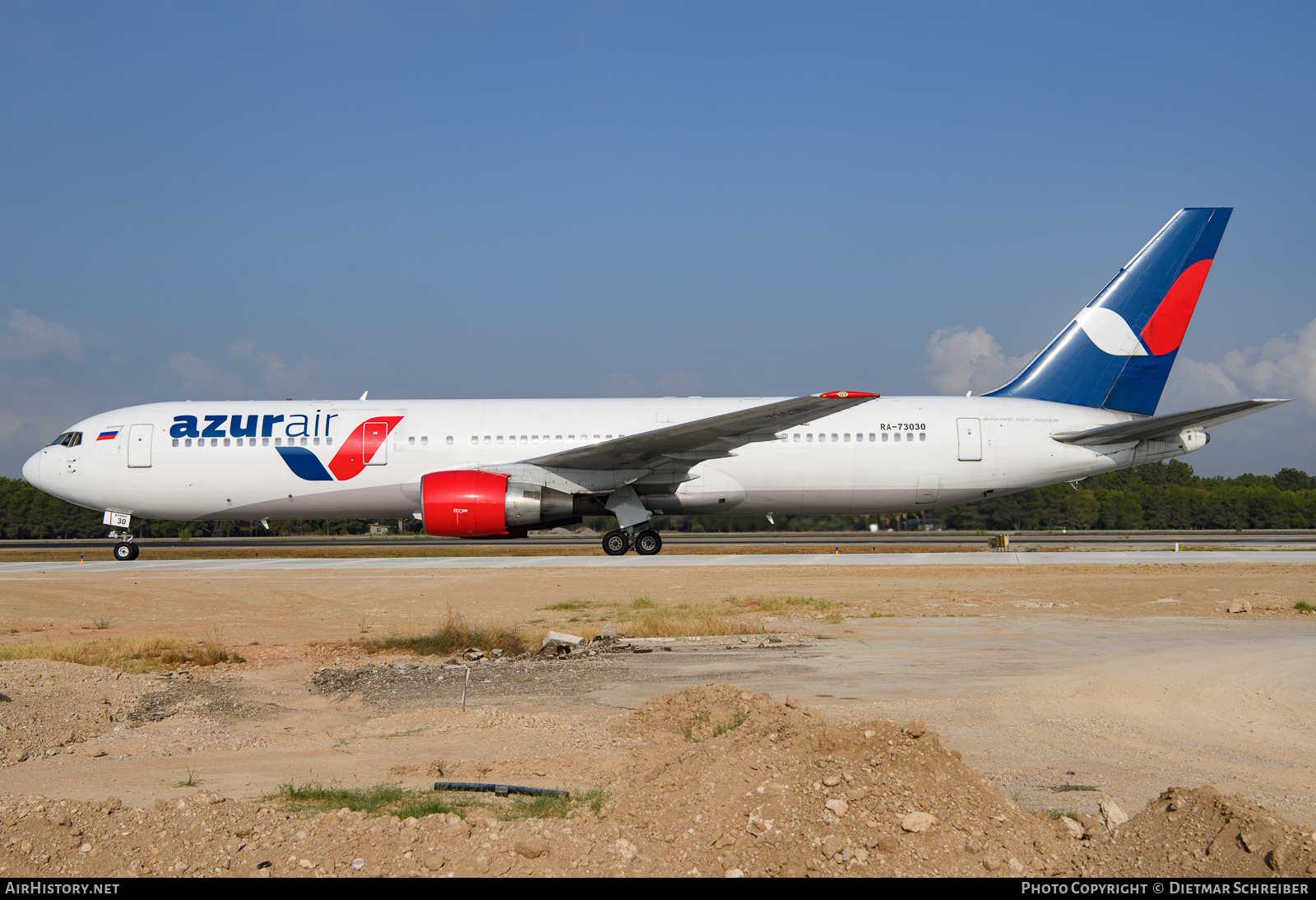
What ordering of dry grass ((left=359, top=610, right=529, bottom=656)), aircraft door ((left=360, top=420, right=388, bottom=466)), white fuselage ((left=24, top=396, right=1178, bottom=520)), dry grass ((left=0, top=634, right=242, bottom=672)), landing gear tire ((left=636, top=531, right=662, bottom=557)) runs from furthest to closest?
landing gear tire ((left=636, top=531, right=662, bottom=557))
white fuselage ((left=24, top=396, right=1178, bottom=520))
aircraft door ((left=360, top=420, right=388, bottom=466))
dry grass ((left=359, top=610, right=529, bottom=656))
dry grass ((left=0, top=634, right=242, bottom=672))

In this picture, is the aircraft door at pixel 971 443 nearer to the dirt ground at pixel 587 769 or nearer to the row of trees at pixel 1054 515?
the dirt ground at pixel 587 769

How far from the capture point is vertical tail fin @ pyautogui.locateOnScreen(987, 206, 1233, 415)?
21.3 m

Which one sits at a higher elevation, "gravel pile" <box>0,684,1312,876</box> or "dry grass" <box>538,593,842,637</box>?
"gravel pile" <box>0,684,1312,876</box>

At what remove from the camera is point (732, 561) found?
62.8 feet

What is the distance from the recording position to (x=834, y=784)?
12.3ft

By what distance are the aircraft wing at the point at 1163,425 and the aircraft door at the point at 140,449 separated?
21.9 meters

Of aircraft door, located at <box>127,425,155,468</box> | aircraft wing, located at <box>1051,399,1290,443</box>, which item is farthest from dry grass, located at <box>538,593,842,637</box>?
aircraft door, located at <box>127,425,155,468</box>

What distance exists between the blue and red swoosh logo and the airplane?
0.12 feet

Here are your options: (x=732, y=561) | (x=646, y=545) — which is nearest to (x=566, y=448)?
(x=646, y=545)

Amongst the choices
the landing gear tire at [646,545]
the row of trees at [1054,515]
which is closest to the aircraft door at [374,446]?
the landing gear tire at [646,545]

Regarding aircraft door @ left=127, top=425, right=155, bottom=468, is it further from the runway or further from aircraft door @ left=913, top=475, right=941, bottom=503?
aircraft door @ left=913, top=475, right=941, bottom=503

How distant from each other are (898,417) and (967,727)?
15.7 meters

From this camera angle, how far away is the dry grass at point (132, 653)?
8617 mm

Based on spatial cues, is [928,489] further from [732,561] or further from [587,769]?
[587,769]
